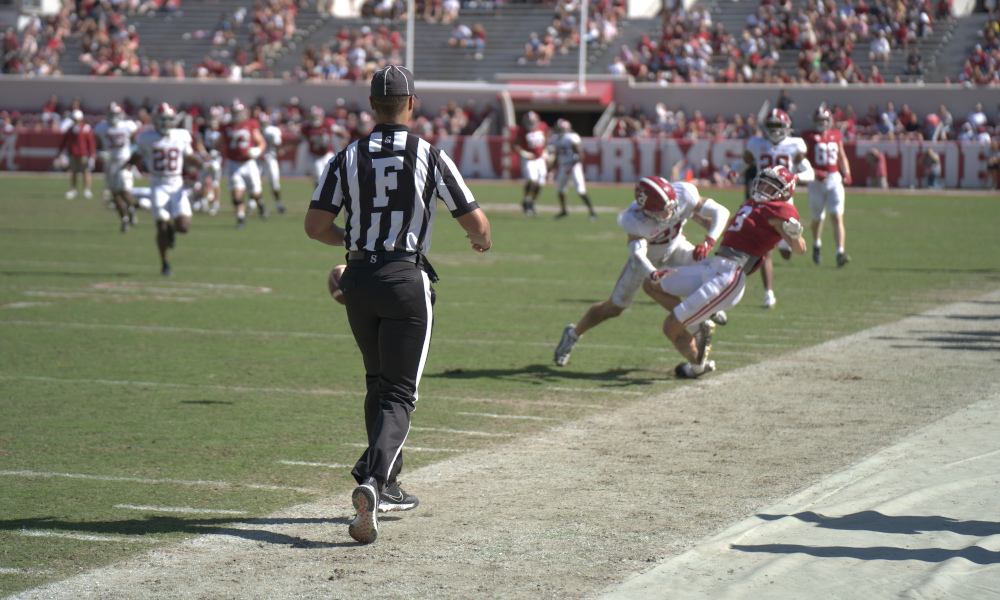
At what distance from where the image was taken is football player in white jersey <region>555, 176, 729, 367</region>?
793 cm

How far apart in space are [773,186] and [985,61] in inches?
1077

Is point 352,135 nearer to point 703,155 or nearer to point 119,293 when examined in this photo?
point 703,155

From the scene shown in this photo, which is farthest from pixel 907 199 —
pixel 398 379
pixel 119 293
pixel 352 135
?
pixel 398 379

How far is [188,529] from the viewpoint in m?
4.67

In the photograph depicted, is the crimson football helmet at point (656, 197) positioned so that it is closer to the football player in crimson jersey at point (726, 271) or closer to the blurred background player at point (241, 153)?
the football player in crimson jersey at point (726, 271)

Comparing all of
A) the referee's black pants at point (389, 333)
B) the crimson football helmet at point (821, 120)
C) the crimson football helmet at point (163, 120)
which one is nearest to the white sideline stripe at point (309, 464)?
the referee's black pants at point (389, 333)

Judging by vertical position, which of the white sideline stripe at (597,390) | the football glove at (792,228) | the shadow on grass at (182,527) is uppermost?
the football glove at (792,228)

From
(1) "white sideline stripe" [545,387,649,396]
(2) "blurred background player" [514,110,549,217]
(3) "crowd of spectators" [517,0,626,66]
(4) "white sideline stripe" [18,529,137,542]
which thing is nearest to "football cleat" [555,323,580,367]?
(1) "white sideline stripe" [545,387,649,396]

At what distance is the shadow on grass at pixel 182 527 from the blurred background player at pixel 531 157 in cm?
1880

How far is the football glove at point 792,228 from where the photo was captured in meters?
7.86

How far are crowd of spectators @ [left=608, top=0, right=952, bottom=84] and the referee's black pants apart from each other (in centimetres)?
3132

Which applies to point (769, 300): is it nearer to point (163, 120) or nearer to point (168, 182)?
point (168, 182)

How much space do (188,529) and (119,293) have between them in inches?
326

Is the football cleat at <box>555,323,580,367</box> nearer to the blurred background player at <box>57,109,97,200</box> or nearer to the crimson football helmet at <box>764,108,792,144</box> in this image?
the crimson football helmet at <box>764,108,792,144</box>
